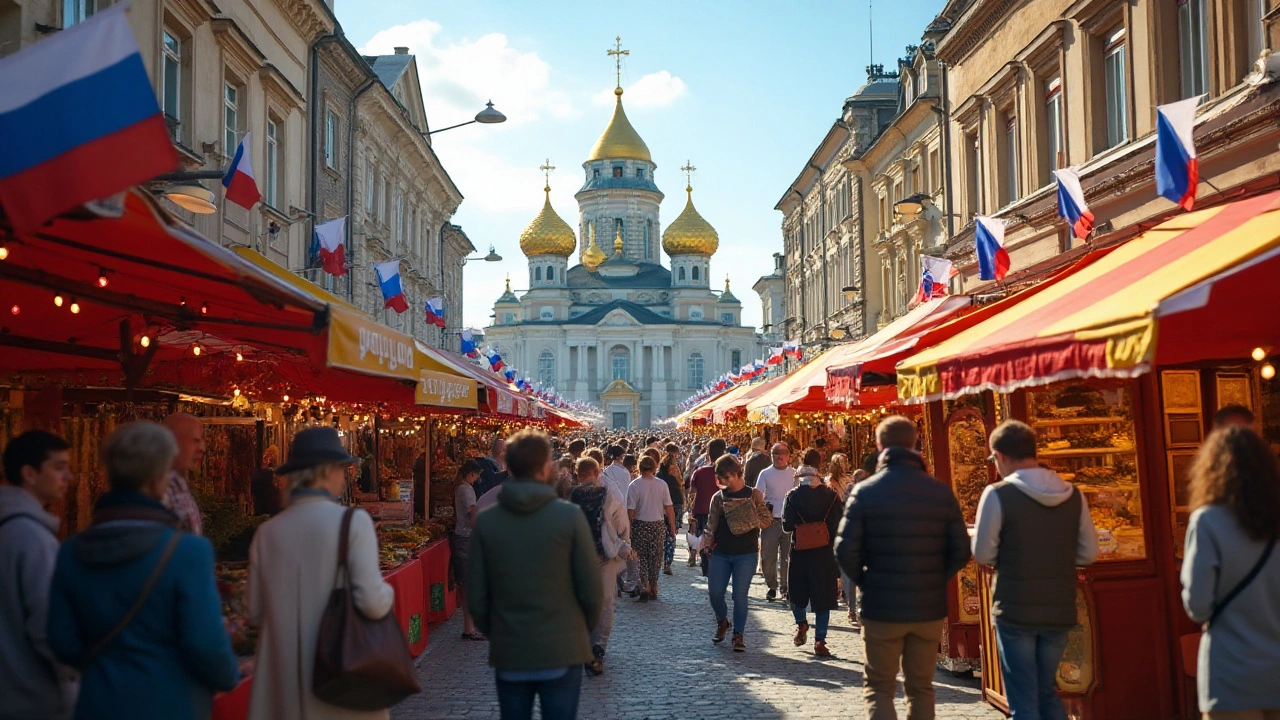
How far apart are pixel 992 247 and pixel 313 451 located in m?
12.2

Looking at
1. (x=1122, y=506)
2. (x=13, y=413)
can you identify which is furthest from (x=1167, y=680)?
(x=13, y=413)

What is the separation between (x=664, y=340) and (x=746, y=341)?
812cm

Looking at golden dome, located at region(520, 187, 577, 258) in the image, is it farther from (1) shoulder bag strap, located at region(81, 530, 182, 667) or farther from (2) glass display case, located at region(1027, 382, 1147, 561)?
(1) shoulder bag strap, located at region(81, 530, 182, 667)

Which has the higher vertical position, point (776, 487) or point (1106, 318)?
point (1106, 318)

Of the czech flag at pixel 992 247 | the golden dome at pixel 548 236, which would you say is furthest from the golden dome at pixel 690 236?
the czech flag at pixel 992 247

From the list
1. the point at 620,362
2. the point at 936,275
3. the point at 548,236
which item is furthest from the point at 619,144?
the point at 936,275

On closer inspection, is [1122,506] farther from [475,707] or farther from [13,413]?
[13,413]

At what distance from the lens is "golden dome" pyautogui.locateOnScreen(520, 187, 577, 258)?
110625 mm

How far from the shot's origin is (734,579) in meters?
11.7

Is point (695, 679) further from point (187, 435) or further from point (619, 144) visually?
point (619, 144)

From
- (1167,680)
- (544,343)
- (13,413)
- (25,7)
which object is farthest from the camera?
(544,343)

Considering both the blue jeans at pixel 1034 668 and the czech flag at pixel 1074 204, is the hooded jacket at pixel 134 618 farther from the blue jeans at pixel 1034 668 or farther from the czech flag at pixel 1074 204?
the czech flag at pixel 1074 204

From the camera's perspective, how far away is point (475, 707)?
891 centimetres

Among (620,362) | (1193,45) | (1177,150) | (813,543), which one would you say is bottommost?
(813,543)
